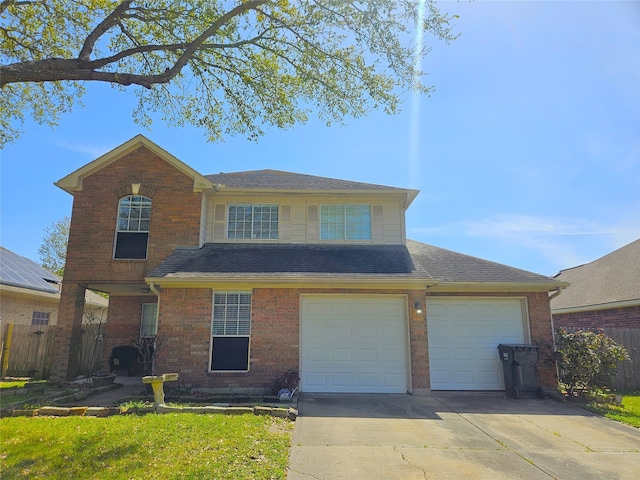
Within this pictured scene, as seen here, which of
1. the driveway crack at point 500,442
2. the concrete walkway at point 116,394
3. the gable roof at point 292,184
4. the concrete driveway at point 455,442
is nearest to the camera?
the concrete driveway at point 455,442

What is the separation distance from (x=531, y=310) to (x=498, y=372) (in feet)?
6.29

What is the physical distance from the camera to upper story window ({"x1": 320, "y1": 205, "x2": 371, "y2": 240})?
1212 cm

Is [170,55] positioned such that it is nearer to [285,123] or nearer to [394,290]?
[285,123]

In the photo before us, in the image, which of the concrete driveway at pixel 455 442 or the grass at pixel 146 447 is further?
the concrete driveway at pixel 455 442

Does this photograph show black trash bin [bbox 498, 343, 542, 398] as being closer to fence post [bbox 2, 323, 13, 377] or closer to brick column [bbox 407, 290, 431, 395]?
brick column [bbox 407, 290, 431, 395]

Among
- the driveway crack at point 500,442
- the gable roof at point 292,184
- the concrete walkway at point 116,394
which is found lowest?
the driveway crack at point 500,442

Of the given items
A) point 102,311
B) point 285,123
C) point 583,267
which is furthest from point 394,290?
point 102,311

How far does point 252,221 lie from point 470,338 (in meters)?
7.26

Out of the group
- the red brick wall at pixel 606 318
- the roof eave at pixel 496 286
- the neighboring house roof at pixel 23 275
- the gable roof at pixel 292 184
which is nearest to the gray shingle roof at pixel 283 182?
the gable roof at pixel 292 184

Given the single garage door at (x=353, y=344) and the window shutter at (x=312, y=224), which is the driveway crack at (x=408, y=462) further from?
the window shutter at (x=312, y=224)

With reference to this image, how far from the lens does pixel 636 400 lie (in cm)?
967

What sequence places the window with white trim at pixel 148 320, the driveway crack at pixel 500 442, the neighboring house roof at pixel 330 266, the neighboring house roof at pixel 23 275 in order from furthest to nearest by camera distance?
the neighboring house roof at pixel 23 275 → the window with white trim at pixel 148 320 → the neighboring house roof at pixel 330 266 → the driveway crack at pixel 500 442

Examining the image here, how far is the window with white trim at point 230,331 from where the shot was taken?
378 inches

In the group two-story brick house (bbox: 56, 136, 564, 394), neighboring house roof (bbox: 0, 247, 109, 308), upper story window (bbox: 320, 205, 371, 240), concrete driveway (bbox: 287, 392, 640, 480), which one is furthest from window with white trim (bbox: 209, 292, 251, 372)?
neighboring house roof (bbox: 0, 247, 109, 308)
